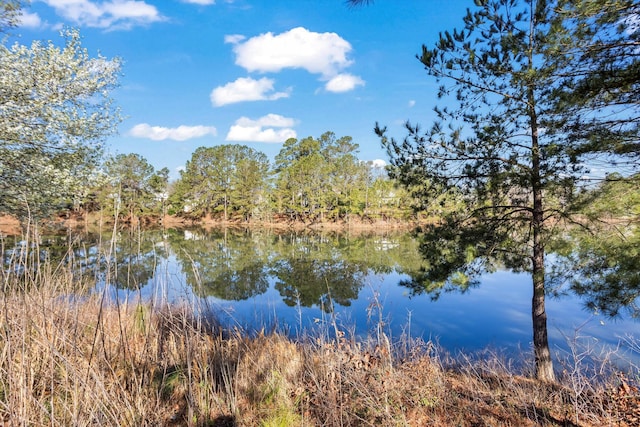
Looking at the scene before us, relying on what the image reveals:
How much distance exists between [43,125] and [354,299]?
9.49 m

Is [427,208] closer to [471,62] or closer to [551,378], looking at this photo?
[471,62]

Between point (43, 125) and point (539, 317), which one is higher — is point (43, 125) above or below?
above

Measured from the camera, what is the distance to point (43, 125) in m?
7.15

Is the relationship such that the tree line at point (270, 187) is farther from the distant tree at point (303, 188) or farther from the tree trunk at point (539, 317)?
the tree trunk at point (539, 317)

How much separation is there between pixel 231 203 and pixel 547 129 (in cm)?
4271

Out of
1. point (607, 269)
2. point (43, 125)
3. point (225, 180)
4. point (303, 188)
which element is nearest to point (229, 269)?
point (43, 125)

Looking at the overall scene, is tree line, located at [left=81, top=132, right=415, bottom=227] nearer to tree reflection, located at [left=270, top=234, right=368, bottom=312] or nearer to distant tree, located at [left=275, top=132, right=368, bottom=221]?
distant tree, located at [left=275, top=132, right=368, bottom=221]

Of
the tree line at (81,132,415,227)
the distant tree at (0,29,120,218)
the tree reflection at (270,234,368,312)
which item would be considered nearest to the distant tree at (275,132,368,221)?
the tree line at (81,132,415,227)

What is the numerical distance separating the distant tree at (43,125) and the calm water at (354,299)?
150 cm

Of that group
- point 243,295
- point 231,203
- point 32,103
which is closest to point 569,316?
point 243,295

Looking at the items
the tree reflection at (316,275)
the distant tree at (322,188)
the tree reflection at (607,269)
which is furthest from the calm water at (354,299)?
the distant tree at (322,188)

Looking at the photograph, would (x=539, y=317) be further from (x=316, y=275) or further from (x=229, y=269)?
(x=229, y=269)

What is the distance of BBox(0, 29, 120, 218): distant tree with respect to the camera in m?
6.72

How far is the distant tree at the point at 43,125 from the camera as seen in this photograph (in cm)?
672
